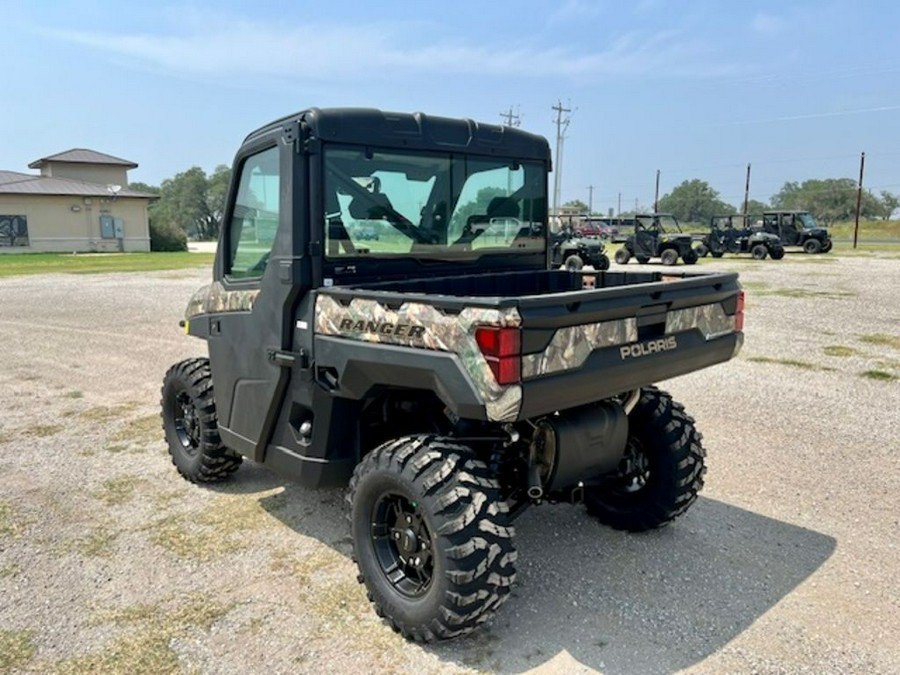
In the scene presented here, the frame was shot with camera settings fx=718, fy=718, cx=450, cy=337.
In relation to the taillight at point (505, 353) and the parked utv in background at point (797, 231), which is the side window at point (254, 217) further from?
the parked utv in background at point (797, 231)

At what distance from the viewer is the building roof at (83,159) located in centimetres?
4391

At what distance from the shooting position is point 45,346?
10719mm

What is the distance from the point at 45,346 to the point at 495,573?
32.8ft

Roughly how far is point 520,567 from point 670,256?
24.7 metres

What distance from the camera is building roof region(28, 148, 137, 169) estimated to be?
144 ft

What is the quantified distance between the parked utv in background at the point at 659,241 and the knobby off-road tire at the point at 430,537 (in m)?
25.3

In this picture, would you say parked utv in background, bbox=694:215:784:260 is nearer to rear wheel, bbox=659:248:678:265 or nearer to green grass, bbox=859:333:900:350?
rear wheel, bbox=659:248:678:265

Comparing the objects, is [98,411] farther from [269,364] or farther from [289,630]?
[289,630]

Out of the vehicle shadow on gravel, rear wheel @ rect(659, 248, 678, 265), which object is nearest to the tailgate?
the vehicle shadow on gravel

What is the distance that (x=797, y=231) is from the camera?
31.7 m

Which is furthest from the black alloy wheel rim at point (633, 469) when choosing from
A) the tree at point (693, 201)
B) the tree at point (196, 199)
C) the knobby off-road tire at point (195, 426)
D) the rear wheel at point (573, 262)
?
the tree at point (693, 201)

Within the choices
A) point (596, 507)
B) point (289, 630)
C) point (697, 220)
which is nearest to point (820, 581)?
point (596, 507)

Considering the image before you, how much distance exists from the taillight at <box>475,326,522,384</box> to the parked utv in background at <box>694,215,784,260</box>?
2771 cm

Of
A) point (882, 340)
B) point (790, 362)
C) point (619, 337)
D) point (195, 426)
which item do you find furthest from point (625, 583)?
point (882, 340)
